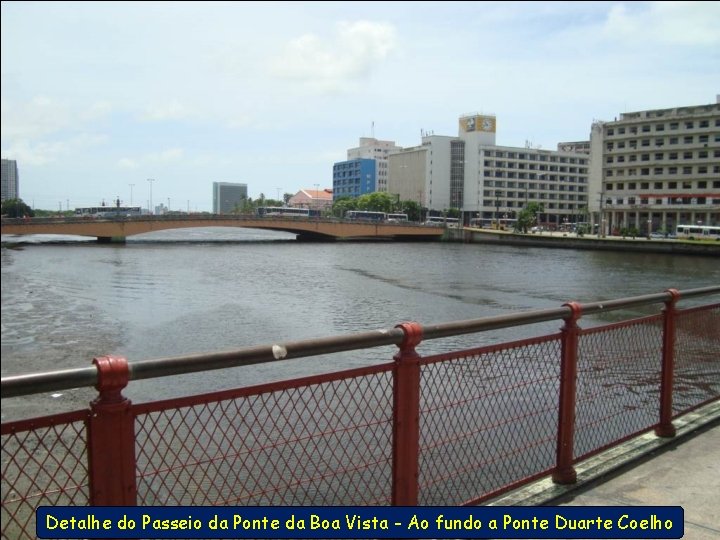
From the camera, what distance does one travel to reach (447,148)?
5645 inches

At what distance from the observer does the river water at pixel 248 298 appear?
1504cm

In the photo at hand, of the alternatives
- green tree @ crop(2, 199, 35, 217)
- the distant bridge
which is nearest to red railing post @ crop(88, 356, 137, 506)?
green tree @ crop(2, 199, 35, 217)

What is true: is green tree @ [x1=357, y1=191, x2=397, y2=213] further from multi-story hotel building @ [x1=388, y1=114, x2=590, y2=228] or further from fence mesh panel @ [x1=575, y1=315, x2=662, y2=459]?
fence mesh panel @ [x1=575, y1=315, x2=662, y2=459]

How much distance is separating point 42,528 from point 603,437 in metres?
6.47

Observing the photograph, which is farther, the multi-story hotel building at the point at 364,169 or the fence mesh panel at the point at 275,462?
the multi-story hotel building at the point at 364,169

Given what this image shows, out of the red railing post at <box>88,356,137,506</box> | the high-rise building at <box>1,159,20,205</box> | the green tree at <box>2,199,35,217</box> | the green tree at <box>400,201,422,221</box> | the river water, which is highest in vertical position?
the green tree at <box>400,201,422,221</box>

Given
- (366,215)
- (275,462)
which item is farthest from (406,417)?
(366,215)

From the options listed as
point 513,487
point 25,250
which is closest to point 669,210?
point 25,250

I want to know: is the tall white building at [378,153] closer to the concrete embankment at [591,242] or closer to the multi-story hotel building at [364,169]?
the multi-story hotel building at [364,169]

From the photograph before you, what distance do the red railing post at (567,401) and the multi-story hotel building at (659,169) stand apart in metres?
88.6

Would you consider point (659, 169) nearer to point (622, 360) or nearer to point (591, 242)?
point (591, 242)

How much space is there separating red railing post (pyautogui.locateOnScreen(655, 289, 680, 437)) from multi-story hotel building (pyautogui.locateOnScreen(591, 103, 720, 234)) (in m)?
87.1

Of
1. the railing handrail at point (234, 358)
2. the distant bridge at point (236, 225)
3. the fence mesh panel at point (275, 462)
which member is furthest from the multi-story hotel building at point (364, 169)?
the railing handrail at point (234, 358)

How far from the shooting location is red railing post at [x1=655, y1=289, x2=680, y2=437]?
224 inches
